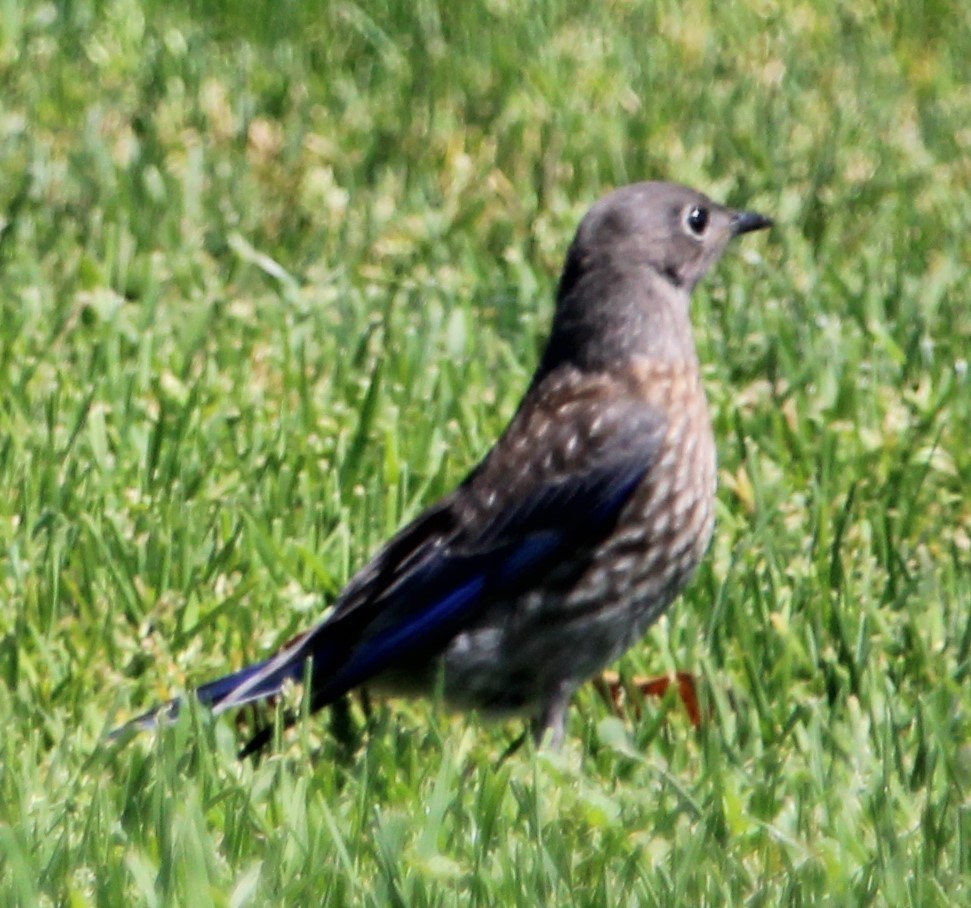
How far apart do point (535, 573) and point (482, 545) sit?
13 cm

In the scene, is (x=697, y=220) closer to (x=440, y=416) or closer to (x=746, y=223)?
(x=746, y=223)

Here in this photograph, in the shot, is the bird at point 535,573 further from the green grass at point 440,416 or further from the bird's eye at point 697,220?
the bird's eye at point 697,220

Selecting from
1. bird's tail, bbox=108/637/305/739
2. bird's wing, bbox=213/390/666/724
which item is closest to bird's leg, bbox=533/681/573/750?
bird's wing, bbox=213/390/666/724

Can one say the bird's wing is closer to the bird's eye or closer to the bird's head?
the bird's head

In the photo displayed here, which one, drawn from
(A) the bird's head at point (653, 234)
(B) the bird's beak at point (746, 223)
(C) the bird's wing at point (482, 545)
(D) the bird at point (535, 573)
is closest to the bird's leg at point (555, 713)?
(D) the bird at point (535, 573)

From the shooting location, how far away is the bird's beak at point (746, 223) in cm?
586

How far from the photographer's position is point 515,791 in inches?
169

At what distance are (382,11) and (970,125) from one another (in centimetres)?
225

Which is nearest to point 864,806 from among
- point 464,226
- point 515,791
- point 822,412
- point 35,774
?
point 515,791

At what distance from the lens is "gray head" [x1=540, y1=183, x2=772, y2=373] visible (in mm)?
5441

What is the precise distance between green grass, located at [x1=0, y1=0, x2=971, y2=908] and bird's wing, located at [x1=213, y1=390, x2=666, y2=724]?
0.57ft

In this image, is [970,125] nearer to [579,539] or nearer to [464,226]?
[464,226]

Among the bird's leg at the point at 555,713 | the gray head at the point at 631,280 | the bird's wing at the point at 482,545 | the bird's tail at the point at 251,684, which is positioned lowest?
the bird's leg at the point at 555,713

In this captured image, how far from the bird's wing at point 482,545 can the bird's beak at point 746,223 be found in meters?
0.77
